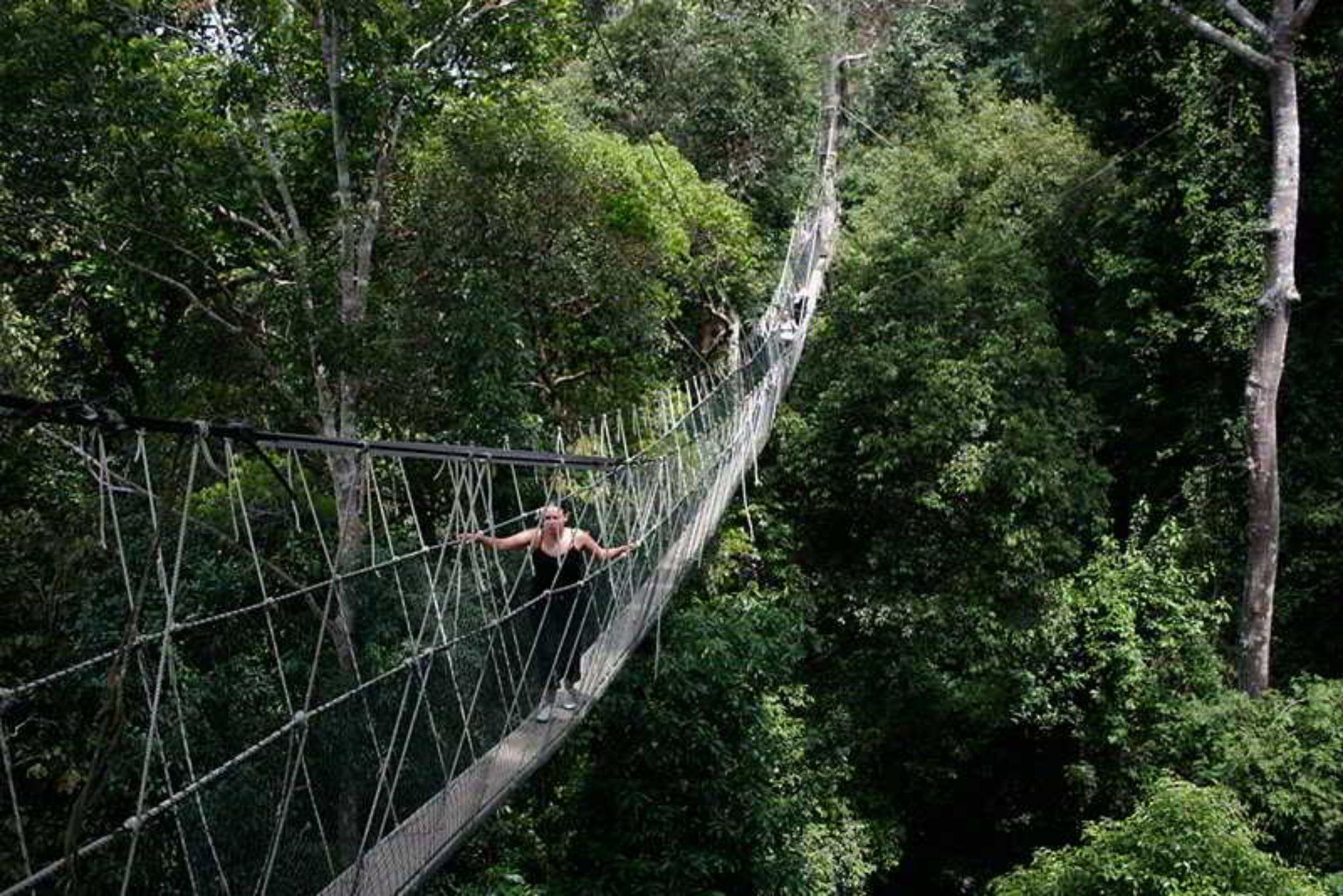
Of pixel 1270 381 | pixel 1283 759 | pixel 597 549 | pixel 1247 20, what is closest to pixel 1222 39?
pixel 1247 20

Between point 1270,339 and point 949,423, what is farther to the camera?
point 949,423

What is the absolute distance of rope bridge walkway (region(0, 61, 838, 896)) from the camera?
5.70 ft

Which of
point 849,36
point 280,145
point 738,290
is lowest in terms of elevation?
point 738,290

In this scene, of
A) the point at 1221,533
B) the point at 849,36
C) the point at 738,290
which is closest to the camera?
the point at 1221,533

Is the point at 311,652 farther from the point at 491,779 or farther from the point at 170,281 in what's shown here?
the point at 491,779

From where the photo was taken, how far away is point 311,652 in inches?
158

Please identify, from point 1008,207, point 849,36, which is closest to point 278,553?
point 1008,207

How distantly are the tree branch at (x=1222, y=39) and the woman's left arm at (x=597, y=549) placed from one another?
3.92m

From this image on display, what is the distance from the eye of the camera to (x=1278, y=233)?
4820 millimetres

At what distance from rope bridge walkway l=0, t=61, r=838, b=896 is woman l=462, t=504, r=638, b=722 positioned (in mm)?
21

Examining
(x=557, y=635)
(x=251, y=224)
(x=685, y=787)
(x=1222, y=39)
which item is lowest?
(x=685, y=787)

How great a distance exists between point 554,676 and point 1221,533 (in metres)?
4.05

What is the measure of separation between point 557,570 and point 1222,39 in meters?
4.22

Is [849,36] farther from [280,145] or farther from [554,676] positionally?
[554,676]
